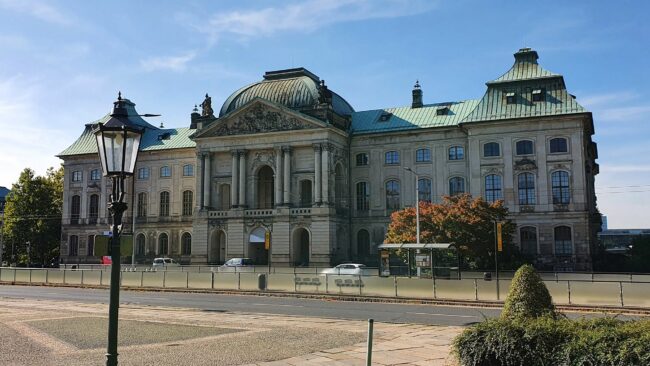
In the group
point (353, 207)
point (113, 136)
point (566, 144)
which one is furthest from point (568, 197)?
point (113, 136)

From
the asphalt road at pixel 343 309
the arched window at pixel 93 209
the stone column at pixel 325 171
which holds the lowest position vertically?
the asphalt road at pixel 343 309

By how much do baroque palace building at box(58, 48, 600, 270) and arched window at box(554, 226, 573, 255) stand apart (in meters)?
0.10

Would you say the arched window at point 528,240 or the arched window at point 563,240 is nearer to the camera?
the arched window at point 563,240

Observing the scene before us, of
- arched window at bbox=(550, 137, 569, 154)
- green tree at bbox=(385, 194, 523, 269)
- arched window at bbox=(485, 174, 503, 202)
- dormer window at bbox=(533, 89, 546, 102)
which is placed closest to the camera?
green tree at bbox=(385, 194, 523, 269)

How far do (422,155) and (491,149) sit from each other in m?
8.31

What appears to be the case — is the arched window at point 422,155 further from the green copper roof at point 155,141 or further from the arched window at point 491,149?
the green copper roof at point 155,141

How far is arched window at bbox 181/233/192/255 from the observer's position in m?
78.0

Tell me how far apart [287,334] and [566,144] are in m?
50.5

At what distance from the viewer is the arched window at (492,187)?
62.9 m

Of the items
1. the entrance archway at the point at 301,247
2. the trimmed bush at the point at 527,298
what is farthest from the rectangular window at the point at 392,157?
the trimmed bush at the point at 527,298

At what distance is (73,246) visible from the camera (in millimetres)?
84562

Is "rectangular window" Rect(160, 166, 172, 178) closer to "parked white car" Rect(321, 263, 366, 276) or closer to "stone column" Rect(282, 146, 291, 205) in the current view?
"stone column" Rect(282, 146, 291, 205)

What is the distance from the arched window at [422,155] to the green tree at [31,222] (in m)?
54.3

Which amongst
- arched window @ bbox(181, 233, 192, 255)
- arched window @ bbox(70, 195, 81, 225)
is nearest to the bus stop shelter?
arched window @ bbox(181, 233, 192, 255)
